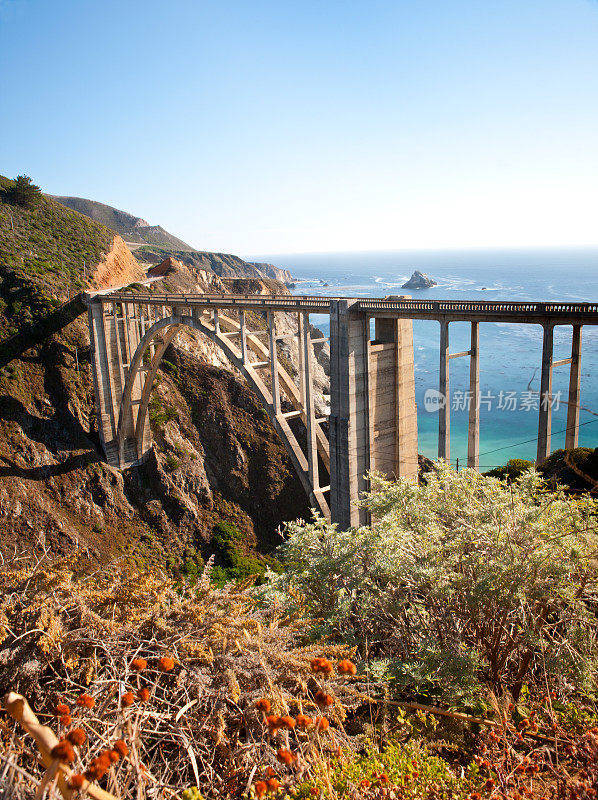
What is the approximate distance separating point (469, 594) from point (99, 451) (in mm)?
31511

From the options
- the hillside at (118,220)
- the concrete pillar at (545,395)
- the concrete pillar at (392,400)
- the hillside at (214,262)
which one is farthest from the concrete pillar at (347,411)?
the hillside at (118,220)

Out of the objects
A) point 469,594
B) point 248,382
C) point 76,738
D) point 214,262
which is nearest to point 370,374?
point 248,382

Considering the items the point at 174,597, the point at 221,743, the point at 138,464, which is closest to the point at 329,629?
the point at 174,597

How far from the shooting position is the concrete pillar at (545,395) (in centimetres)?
1073

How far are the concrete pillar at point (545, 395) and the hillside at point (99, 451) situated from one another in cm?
2392

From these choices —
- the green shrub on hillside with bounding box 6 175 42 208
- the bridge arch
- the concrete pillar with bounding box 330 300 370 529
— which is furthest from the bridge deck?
the green shrub on hillside with bounding box 6 175 42 208

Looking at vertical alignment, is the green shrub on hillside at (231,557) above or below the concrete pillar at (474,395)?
below

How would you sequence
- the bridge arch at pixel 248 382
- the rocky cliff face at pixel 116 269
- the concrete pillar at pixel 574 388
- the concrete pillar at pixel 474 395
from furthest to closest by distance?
1. the rocky cliff face at pixel 116 269
2. the bridge arch at pixel 248 382
3. the concrete pillar at pixel 474 395
4. the concrete pillar at pixel 574 388

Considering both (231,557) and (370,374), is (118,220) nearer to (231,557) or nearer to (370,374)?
(231,557)

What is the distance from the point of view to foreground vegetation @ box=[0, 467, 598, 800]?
293cm

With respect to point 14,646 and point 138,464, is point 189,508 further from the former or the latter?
point 14,646

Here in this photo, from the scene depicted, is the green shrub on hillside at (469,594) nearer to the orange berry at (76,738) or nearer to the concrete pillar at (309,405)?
the orange berry at (76,738)

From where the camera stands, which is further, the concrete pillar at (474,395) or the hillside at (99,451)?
the hillside at (99,451)

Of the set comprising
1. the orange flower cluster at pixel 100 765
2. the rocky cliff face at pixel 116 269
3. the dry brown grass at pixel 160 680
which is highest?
the rocky cliff face at pixel 116 269
